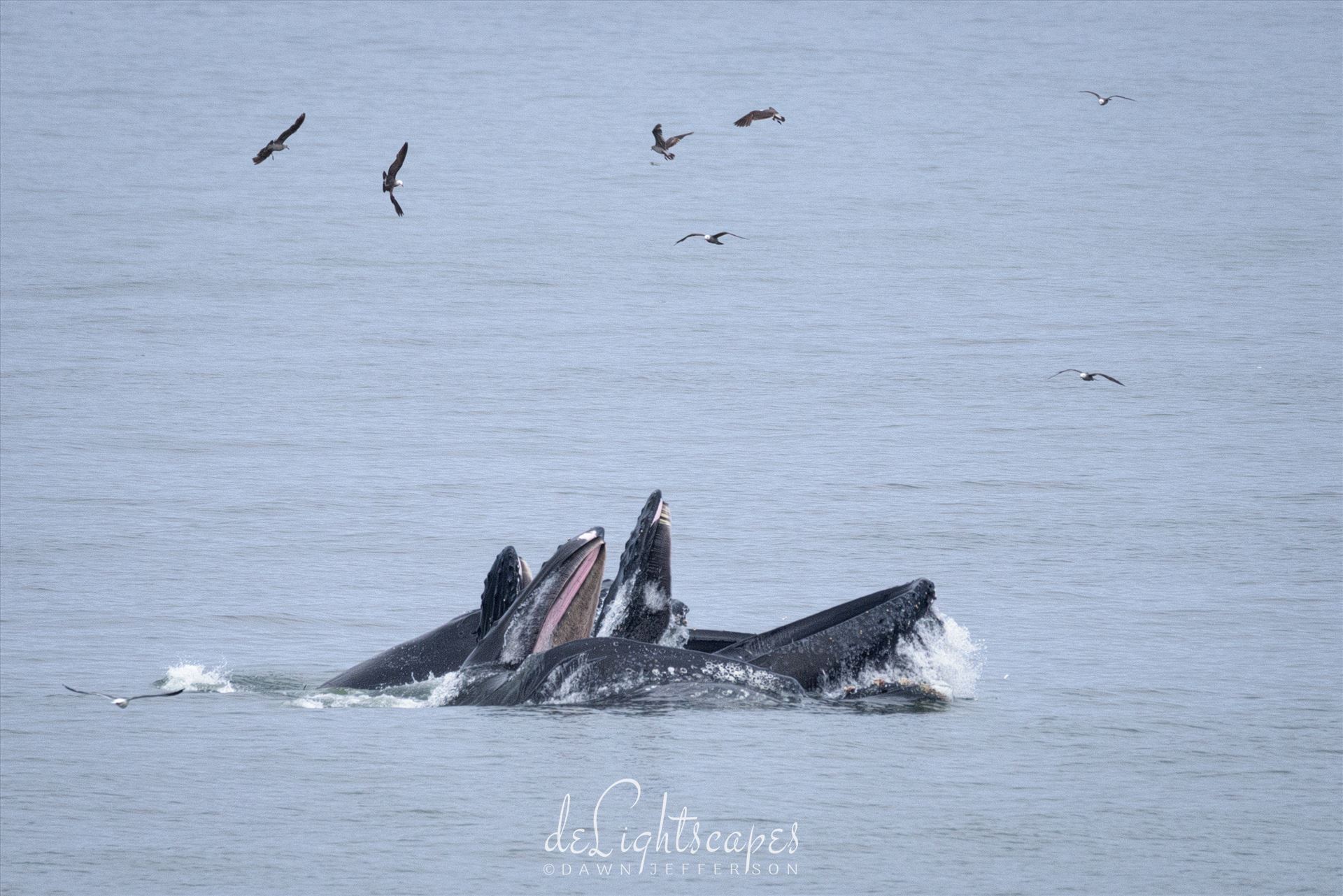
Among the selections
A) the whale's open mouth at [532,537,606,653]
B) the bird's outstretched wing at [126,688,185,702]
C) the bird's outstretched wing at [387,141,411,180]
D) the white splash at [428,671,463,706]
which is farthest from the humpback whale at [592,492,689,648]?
the bird's outstretched wing at [387,141,411,180]

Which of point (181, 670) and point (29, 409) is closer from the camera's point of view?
point (181, 670)

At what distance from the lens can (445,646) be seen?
1731 cm

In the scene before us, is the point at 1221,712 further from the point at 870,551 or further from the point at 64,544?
the point at 64,544

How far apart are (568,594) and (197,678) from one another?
3.87 metres

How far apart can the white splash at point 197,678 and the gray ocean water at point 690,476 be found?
7cm

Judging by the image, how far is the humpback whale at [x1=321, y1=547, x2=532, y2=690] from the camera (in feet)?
53.9

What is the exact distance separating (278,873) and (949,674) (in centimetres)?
577

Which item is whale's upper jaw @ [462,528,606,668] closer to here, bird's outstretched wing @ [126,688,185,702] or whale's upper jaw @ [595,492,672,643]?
whale's upper jaw @ [595,492,672,643]

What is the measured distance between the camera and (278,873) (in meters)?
12.8

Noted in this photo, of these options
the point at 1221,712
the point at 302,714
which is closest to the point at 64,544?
the point at 302,714

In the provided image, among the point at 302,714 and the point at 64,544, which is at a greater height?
the point at 302,714

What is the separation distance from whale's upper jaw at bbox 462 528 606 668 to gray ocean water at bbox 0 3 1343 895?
30.1 inches

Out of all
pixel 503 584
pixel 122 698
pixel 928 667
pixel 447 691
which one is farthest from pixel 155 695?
pixel 928 667

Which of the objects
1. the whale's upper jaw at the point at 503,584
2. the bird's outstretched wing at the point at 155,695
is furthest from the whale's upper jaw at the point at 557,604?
the bird's outstretched wing at the point at 155,695
